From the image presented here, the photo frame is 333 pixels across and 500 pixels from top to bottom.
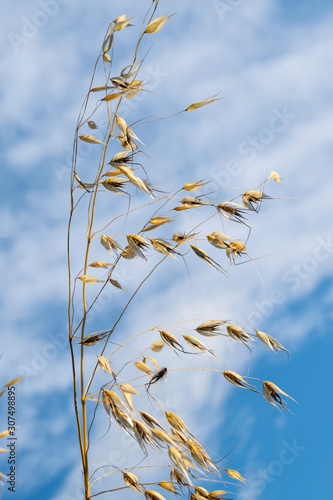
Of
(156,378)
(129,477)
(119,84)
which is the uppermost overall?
(119,84)

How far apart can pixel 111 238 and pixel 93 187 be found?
0.47 ft

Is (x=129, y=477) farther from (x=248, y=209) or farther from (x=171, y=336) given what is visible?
(x=248, y=209)

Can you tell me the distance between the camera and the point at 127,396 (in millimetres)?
1280

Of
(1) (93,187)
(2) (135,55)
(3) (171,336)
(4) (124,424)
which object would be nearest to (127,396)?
(4) (124,424)

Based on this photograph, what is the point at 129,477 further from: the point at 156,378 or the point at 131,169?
the point at 131,169

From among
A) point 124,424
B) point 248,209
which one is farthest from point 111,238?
point 124,424

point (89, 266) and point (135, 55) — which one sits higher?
point (135, 55)

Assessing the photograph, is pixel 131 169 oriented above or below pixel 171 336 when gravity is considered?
above

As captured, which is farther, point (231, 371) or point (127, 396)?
point (231, 371)

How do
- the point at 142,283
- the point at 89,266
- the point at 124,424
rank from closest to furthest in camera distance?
the point at 124,424, the point at 142,283, the point at 89,266

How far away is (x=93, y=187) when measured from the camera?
1438mm

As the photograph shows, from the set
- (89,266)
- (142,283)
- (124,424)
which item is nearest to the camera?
(124,424)

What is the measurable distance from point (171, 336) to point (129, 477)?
36 cm

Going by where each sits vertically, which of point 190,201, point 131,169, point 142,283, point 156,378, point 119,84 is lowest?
point 156,378
